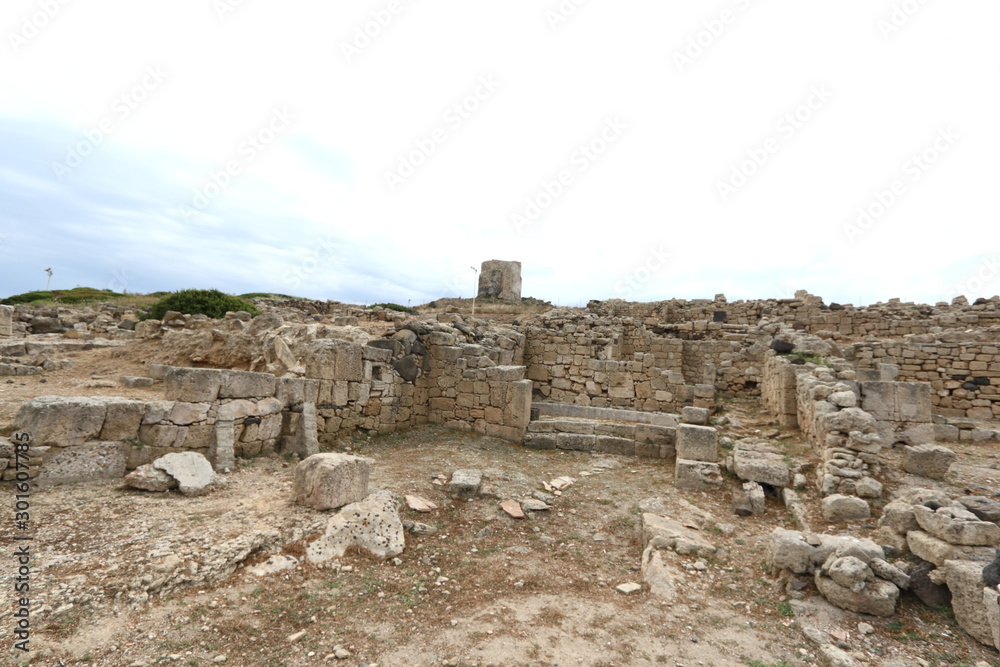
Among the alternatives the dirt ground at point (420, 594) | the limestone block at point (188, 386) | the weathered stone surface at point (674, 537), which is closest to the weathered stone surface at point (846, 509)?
the dirt ground at point (420, 594)

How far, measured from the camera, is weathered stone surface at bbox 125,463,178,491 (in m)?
4.98

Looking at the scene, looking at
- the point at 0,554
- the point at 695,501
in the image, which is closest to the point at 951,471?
the point at 695,501

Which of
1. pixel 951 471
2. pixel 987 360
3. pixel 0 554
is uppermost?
pixel 987 360

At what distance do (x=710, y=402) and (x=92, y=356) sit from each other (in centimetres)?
1373

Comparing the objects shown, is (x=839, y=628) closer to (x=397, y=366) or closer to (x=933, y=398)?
(x=397, y=366)

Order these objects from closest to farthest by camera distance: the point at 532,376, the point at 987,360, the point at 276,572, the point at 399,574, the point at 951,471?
the point at 276,572
the point at 399,574
the point at 951,471
the point at 987,360
the point at 532,376

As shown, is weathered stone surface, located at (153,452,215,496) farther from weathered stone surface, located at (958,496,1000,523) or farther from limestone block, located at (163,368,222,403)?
weathered stone surface, located at (958,496,1000,523)

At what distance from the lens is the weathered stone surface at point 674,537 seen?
15.6ft

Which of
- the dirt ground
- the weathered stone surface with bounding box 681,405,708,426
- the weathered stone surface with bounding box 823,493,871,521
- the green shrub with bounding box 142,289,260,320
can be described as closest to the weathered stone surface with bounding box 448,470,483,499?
the dirt ground

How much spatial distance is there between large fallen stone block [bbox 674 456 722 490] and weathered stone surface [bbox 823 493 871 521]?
1.64 metres

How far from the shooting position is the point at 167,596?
11.6ft

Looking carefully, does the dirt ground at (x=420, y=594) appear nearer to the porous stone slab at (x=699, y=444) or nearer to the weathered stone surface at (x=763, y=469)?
the weathered stone surface at (x=763, y=469)

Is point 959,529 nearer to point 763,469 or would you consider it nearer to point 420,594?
point 763,469

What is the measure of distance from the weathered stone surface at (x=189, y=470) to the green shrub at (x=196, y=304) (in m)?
Result: 11.6
